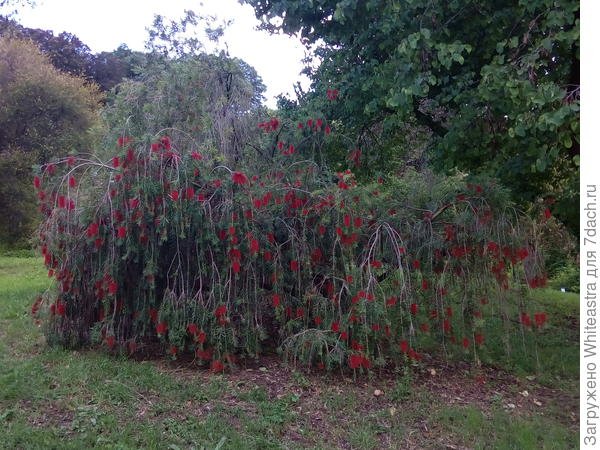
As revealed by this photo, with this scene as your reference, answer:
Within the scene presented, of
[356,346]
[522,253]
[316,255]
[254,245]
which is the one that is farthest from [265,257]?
[522,253]

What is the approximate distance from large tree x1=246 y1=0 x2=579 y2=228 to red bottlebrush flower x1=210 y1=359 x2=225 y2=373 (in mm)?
2805

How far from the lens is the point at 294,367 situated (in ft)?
17.1

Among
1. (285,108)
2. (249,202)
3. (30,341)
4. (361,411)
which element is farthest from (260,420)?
(285,108)

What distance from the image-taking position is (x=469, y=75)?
5.77m

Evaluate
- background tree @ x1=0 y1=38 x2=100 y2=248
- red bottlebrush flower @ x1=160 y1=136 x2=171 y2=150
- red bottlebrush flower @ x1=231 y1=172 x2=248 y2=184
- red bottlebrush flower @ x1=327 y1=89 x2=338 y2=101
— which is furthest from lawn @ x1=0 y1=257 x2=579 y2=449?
background tree @ x1=0 y1=38 x2=100 y2=248

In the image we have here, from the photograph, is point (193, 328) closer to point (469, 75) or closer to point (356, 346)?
point (356, 346)

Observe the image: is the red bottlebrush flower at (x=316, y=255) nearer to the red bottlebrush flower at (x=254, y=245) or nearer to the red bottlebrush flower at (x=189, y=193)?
the red bottlebrush flower at (x=254, y=245)

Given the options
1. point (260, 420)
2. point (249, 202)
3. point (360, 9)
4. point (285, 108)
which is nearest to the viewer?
point (260, 420)

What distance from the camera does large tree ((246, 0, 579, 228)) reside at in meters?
4.59

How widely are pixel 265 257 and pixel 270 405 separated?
129 centimetres

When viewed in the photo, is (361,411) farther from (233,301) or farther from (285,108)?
(285,108)

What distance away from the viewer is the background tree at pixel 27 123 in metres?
15.6

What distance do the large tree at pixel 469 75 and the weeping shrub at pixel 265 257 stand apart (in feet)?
2.63

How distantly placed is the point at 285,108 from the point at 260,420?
455 centimetres
